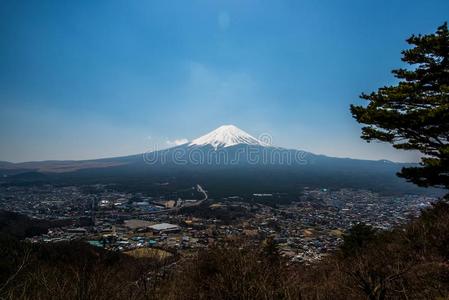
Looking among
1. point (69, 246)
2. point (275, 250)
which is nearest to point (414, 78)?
point (275, 250)

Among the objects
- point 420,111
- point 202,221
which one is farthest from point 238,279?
point 202,221

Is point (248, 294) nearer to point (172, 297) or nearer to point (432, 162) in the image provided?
point (172, 297)

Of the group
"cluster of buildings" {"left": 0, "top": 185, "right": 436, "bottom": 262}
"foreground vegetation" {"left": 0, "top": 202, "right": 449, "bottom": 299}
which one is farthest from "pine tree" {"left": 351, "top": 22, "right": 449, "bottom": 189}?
"cluster of buildings" {"left": 0, "top": 185, "right": 436, "bottom": 262}

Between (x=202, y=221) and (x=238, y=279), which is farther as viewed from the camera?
(x=202, y=221)

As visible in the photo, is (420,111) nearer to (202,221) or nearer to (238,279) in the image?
(238,279)

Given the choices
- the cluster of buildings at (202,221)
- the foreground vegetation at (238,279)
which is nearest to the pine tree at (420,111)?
the foreground vegetation at (238,279)

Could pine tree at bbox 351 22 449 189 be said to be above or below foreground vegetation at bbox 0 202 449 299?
above

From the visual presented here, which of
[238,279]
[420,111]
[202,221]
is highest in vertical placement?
[420,111]

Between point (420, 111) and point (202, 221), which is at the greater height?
point (420, 111)

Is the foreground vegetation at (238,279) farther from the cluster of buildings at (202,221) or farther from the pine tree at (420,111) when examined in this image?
the cluster of buildings at (202,221)

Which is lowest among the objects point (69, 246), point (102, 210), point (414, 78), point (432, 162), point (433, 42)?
point (102, 210)

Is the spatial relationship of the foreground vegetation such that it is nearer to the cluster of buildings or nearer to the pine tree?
the pine tree
